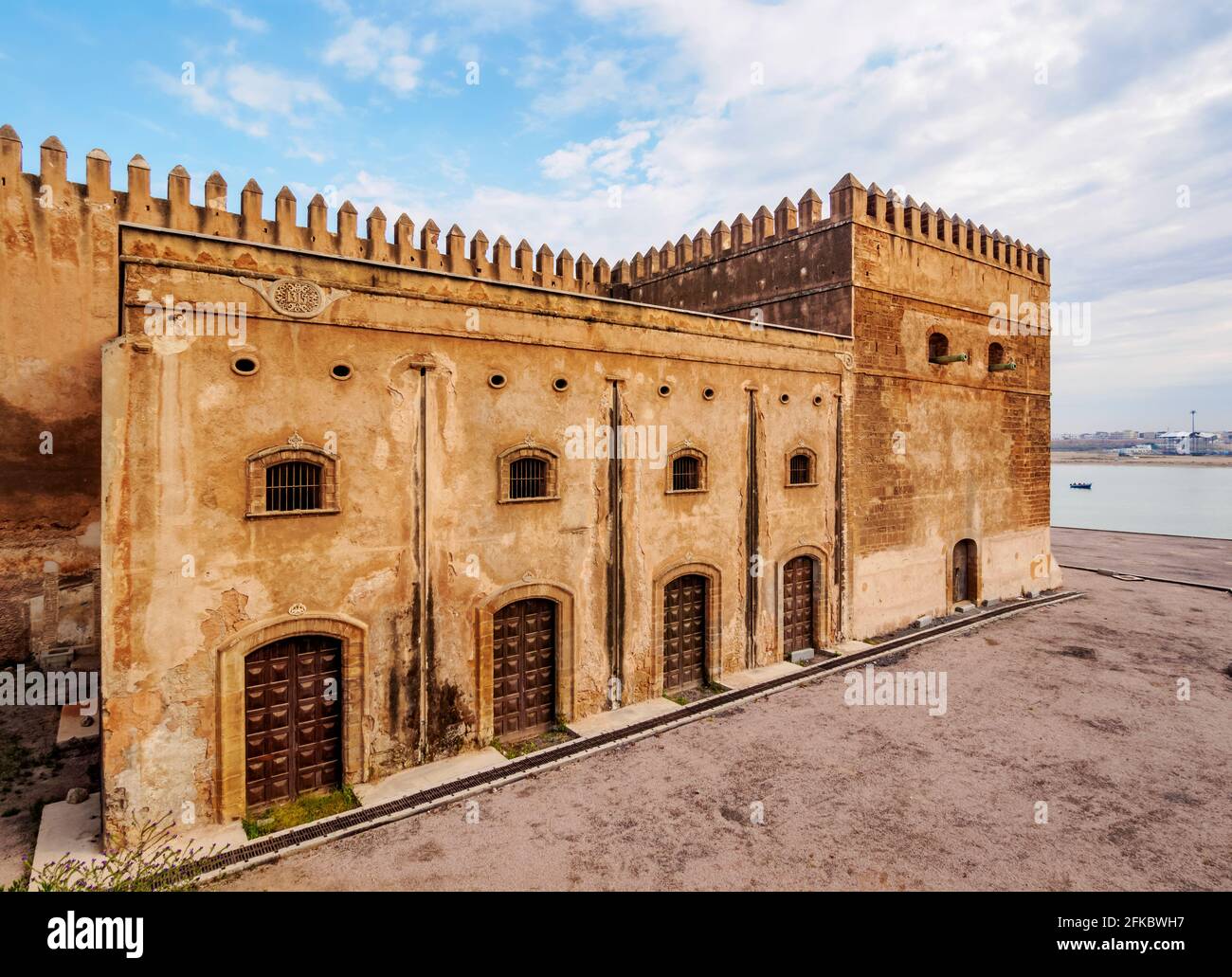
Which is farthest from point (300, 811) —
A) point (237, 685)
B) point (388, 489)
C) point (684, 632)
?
point (684, 632)

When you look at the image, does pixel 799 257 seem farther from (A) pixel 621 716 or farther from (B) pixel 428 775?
(B) pixel 428 775

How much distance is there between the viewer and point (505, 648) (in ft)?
36.7

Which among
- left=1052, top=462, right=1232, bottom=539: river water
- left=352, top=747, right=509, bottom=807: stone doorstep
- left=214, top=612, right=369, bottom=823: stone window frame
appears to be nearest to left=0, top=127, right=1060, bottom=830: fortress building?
left=214, top=612, right=369, bottom=823: stone window frame

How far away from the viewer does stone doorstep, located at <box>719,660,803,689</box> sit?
13.9 meters

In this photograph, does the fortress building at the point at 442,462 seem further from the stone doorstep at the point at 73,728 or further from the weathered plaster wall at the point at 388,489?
the stone doorstep at the point at 73,728

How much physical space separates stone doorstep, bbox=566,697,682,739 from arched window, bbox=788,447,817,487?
611 centimetres

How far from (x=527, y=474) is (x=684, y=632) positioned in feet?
16.9

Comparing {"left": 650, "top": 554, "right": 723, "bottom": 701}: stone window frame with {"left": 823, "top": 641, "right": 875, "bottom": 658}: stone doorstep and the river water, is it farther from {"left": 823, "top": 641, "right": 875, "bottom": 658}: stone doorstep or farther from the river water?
the river water

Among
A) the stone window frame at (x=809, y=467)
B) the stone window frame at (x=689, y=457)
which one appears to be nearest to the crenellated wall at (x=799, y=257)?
the stone window frame at (x=809, y=467)

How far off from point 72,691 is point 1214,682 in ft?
81.5

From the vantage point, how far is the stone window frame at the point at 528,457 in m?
10.9
